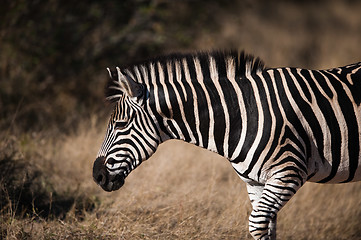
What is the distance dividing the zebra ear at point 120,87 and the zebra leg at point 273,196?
1301 millimetres

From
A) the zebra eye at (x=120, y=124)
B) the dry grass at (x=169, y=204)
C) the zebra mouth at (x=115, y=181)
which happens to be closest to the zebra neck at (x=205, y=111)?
the zebra eye at (x=120, y=124)

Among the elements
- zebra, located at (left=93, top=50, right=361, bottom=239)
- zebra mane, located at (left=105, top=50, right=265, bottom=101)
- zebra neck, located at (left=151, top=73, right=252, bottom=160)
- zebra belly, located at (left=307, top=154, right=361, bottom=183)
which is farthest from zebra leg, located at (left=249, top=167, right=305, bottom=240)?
zebra mane, located at (left=105, top=50, right=265, bottom=101)

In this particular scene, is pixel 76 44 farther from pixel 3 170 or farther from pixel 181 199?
pixel 181 199

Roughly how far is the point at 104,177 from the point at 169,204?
149 centimetres

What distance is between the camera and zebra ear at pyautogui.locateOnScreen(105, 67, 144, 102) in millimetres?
3719

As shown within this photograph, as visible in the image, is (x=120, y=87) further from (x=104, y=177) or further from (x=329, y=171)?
(x=329, y=171)

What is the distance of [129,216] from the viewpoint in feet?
15.3

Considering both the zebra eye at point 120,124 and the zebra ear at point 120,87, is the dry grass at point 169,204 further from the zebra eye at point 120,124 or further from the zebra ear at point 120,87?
the zebra ear at point 120,87

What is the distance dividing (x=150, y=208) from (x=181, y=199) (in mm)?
359

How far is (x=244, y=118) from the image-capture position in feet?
12.4

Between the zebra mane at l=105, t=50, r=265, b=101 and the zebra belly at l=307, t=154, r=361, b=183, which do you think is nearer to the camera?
the zebra belly at l=307, t=154, r=361, b=183

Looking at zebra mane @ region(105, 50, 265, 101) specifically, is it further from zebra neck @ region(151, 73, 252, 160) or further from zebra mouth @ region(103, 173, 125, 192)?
zebra mouth @ region(103, 173, 125, 192)

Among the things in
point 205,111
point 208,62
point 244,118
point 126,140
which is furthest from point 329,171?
point 126,140

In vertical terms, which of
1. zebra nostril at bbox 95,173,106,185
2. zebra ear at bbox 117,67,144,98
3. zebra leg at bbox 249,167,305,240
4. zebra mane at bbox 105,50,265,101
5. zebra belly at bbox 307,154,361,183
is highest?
zebra mane at bbox 105,50,265,101
